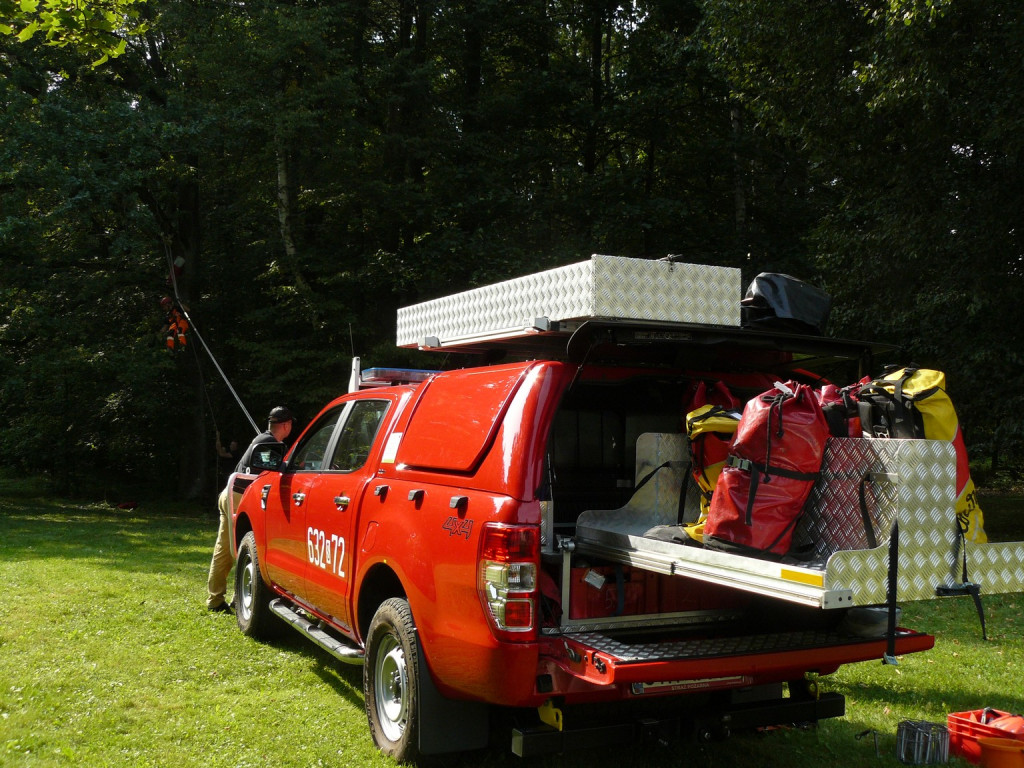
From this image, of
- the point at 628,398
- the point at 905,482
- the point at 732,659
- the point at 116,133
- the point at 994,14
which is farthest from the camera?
the point at 116,133

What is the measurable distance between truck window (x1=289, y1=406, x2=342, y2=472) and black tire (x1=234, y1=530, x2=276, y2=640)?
3.64ft

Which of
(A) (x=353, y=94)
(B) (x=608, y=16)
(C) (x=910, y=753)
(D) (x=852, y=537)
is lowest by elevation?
(C) (x=910, y=753)

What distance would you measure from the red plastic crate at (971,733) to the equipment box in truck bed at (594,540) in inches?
28.9

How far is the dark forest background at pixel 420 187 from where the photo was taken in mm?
13141

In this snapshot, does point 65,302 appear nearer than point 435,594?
No

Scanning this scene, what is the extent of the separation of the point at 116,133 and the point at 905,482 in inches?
697

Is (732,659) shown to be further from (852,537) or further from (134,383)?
(134,383)

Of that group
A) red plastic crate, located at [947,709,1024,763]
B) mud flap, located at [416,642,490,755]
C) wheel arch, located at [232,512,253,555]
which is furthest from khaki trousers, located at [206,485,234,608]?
red plastic crate, located at [947,709,1024,763]

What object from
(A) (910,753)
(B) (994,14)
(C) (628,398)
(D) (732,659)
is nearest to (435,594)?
(D) (732,659)

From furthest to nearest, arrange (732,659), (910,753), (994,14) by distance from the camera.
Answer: (994,14), (910,753), (732,659)

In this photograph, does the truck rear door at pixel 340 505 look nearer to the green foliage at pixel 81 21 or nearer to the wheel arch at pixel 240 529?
the wheel arch at pixel 240 529

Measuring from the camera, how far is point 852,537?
3600 mm

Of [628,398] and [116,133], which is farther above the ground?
[116,133]

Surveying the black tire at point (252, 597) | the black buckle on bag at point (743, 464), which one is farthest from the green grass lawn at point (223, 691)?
the black buckle on bag at point (743, 464)
